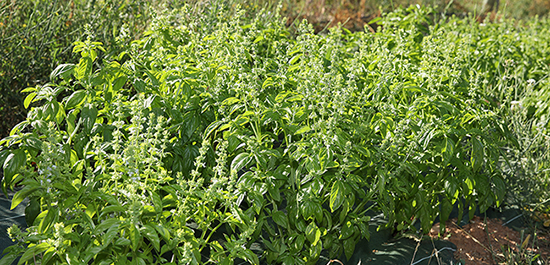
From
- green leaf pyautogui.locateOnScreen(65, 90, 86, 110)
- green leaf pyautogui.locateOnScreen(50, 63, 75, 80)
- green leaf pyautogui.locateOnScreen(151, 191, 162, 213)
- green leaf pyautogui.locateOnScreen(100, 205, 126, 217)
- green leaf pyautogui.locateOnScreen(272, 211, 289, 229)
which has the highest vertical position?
green leaf pyautogui.locateOnScreen(50, 63, 75, 80)

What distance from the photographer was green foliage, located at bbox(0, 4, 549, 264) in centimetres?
183

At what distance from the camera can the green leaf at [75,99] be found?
84.3 inches

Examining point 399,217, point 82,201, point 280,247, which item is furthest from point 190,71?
point 399,217

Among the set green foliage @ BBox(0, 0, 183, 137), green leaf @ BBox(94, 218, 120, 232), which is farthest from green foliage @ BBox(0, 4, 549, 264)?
green foliage @ BBox(0, 0, 183, 137)

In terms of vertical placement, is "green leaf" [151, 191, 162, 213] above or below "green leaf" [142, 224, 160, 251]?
above

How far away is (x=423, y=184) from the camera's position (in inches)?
102

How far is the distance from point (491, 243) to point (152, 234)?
2412 mm

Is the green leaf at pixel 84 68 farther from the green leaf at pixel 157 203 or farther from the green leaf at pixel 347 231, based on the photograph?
the green leaf at pixel 347 231

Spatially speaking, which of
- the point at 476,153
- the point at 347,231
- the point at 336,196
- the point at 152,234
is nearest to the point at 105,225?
the point at 152,234

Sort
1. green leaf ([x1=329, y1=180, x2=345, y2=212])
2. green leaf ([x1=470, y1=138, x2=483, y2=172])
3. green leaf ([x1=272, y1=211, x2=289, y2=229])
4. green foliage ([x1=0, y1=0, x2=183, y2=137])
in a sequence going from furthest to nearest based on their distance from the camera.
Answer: green foliage ([x1=0, y1=0, x2=183, y2=137]), green leaf ([x1=470, y1=138, x2=483, y2=172]), green leaf ([x1=272, y1=211, x2=289, y2=229]), green leaf ([x1=329, y1=180, x2=345, y2=212])

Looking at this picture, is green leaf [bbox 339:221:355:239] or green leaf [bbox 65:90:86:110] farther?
green leaf [bbox 339:221:355:239]

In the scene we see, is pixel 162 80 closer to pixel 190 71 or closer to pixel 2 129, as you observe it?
pixel 190 71

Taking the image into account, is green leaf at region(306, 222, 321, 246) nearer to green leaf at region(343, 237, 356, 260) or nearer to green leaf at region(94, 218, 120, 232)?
green leaf at region(343, 237, 356, 260)

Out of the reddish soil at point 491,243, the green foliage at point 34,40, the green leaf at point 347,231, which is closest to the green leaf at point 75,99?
the green foliage at point 34,40
